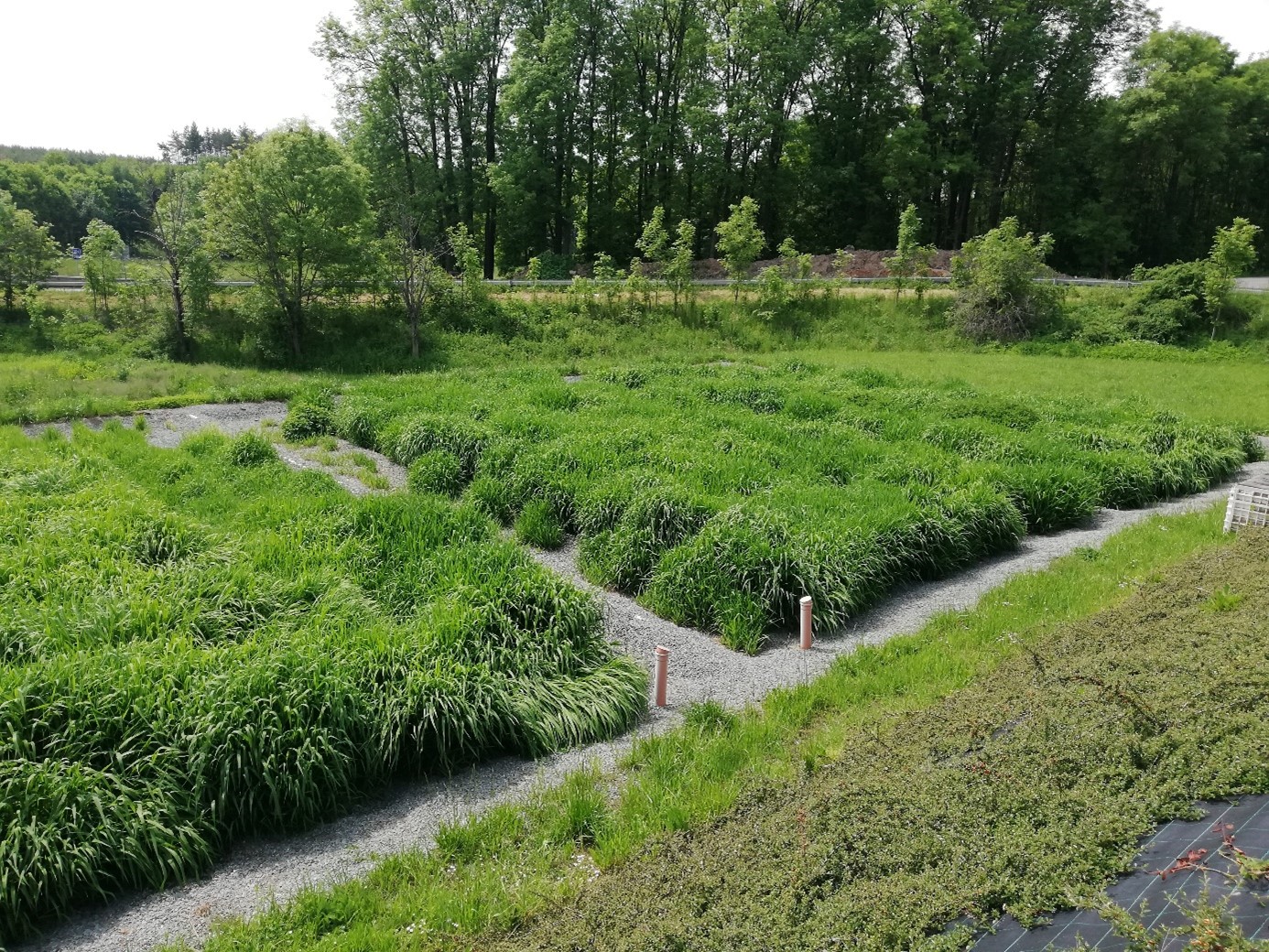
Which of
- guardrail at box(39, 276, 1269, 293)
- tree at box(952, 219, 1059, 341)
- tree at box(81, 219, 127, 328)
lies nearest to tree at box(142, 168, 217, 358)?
guardrail at box(39, 276, 1269, 293)

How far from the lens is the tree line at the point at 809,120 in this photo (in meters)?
33.9

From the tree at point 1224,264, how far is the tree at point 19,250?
130ft

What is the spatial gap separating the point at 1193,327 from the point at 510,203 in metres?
26.7

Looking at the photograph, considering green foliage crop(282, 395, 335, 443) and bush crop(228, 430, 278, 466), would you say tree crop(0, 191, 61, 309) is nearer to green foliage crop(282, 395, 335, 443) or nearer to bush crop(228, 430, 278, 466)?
green foliage crop(282, 395, 335, 443)

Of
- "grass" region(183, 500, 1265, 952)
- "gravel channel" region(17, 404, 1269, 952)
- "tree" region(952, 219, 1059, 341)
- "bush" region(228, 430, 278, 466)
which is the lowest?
"gravel channel" region(17, 404, 1269, 952)

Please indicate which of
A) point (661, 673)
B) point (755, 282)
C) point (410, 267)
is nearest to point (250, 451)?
point (661, 673)

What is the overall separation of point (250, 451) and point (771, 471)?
7751 millimetres

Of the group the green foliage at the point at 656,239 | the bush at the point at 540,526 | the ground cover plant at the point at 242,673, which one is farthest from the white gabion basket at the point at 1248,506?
the green foliage at the point at 656,239

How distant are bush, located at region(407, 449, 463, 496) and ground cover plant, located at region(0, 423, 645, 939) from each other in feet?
8.31

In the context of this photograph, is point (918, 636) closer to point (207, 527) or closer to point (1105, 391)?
point (207, 527)

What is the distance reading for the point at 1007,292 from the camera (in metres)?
26.3

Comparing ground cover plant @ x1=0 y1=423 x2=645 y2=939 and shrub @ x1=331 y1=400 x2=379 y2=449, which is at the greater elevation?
shrub @ x1=331 y1=400 x2=379 y2=449

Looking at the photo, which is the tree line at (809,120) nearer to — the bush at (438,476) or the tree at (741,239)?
the tree at (741,239)

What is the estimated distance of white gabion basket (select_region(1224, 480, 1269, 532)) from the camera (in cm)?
858
